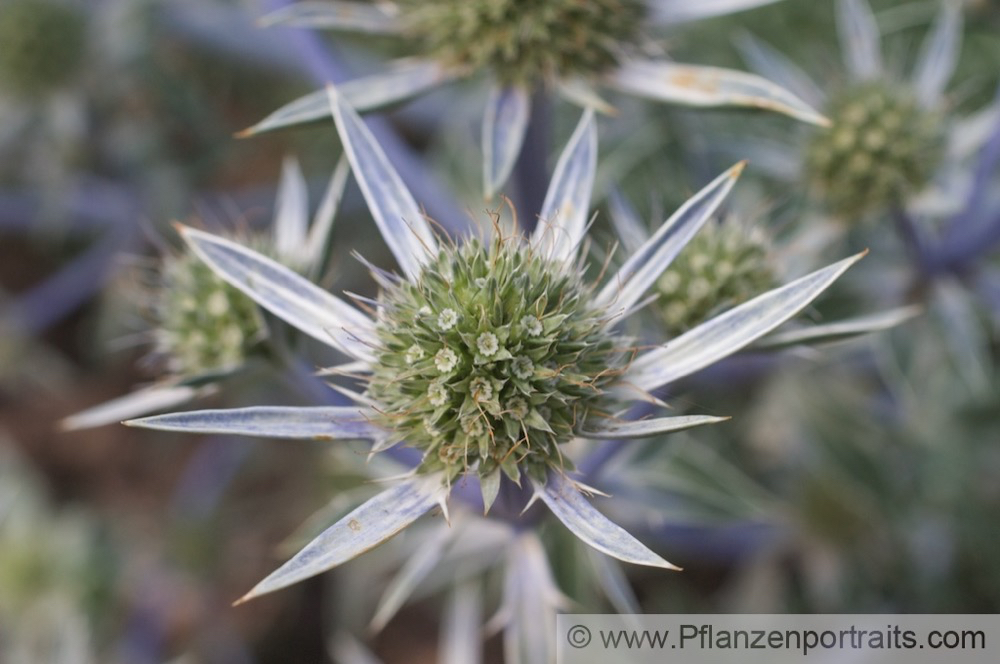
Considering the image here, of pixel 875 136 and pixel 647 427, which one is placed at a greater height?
pixel 875 136

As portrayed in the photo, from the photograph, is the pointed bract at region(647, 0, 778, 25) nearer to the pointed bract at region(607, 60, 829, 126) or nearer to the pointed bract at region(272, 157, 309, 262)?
the pointed bract at region(607, 60, 829, 126)

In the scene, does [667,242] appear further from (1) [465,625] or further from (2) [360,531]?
(1) [465,625]

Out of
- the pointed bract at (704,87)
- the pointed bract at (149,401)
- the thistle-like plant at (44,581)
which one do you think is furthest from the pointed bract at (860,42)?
the thistle-like plant at (44,581)

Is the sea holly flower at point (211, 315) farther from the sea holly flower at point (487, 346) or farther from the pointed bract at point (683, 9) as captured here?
the pointed bract at point (683, 9)

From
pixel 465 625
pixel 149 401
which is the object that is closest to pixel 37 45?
pixel 149 401

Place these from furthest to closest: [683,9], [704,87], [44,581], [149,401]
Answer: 1. [44,581]
2. [683,9]
3. [704,87]
4. [149,401]

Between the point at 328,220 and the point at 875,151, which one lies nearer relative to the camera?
the point at 328,220
